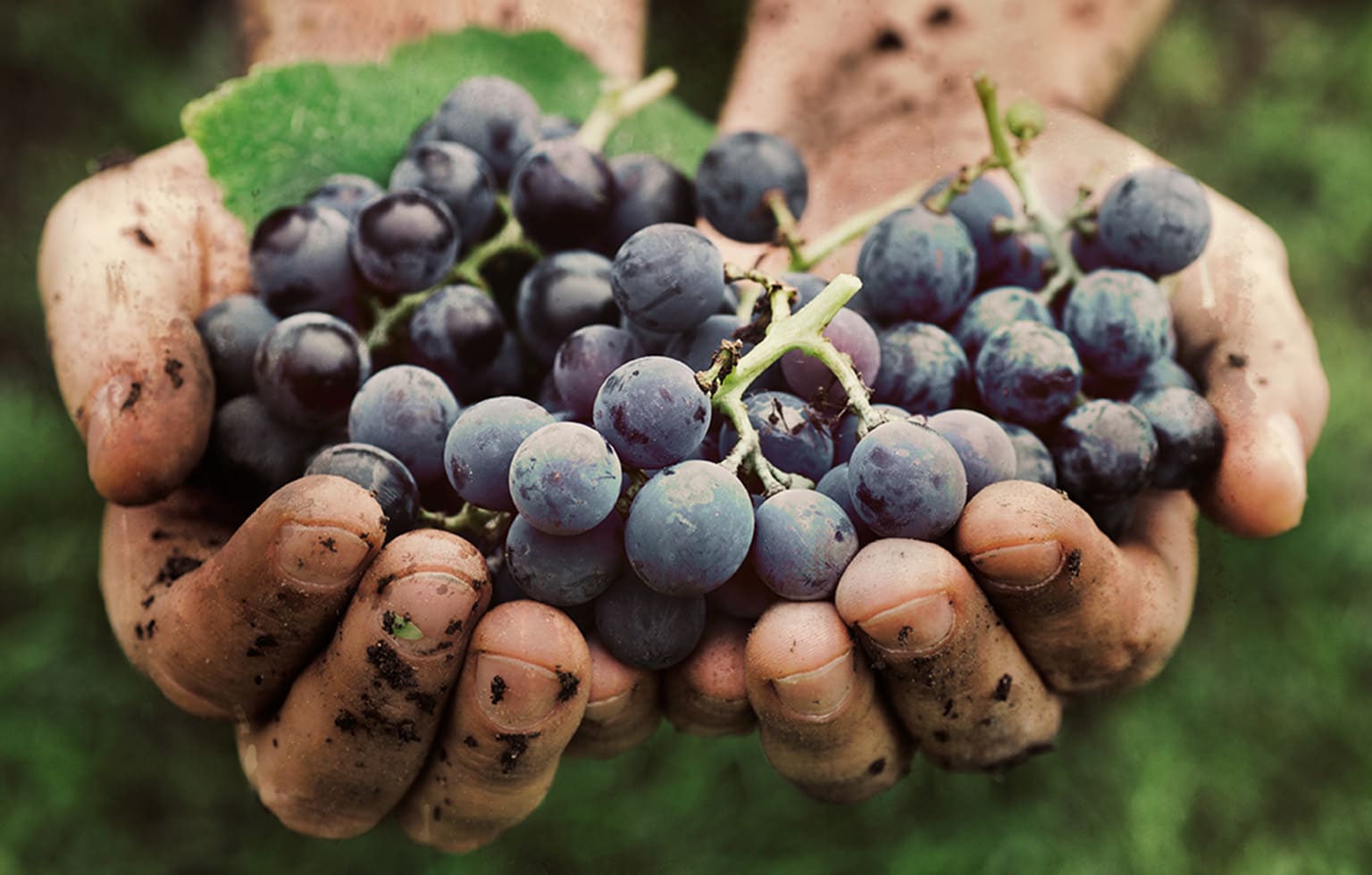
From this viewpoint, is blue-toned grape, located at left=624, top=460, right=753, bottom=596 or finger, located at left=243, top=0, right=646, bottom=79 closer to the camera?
blue-toned grape, located at left=624, top=460, right=753, bottom=596

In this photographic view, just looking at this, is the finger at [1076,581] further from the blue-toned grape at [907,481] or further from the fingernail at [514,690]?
the fingernail at [514,690]

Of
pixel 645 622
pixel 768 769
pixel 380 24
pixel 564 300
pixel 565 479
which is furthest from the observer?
pixel 768 769

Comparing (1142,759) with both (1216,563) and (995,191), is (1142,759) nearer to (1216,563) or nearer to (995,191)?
(1216,563)

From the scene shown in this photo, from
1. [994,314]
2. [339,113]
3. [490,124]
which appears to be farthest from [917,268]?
[339,113]

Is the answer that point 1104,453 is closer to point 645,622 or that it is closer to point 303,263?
point 645,622

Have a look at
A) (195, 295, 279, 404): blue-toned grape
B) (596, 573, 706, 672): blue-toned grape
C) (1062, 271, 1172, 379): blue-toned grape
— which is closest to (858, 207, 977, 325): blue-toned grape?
(1062, 271, 1172, 379): blue-toned grape

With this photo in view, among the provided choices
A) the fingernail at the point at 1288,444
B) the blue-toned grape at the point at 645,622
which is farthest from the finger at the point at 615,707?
the fingernail at the point at 1288,444

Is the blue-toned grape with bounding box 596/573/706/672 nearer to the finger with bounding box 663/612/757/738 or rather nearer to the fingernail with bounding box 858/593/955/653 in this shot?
the finger with bounding box 663/612/757/738
